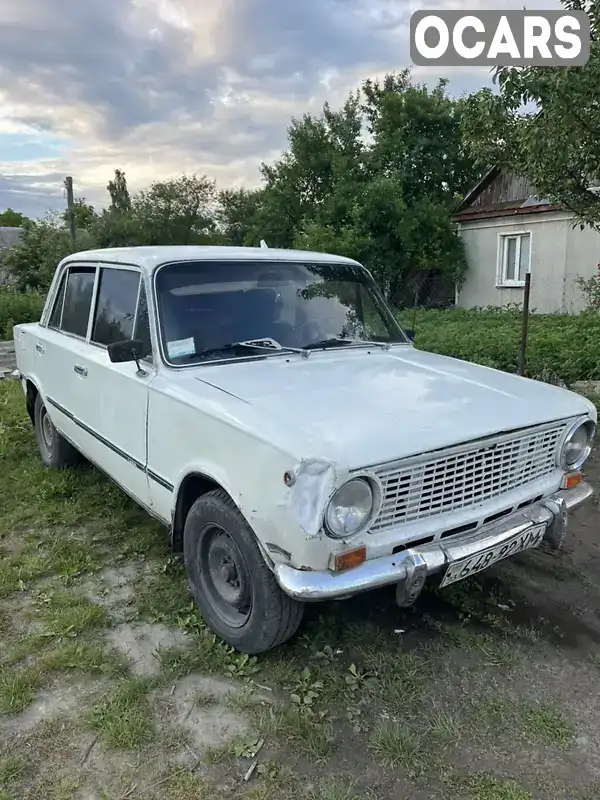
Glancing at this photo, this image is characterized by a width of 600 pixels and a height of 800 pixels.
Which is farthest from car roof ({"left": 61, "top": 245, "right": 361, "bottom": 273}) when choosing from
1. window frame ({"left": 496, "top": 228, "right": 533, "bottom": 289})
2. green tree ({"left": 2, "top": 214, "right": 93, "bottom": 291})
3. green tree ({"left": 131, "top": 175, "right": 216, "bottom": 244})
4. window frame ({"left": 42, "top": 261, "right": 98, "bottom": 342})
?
green tree ({"left": 131, "top": 175, "right": 216, "bottom": 244})

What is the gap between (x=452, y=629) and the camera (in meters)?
3.05

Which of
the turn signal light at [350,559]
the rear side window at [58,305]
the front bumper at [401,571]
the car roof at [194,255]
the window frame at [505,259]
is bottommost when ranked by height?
the front bumper at [401,571]

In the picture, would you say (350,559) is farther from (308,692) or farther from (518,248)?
(518,248)

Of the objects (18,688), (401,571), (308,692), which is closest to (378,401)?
(401,571)

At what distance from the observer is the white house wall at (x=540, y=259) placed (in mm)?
14914

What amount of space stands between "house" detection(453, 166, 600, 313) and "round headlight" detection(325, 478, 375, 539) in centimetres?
1403

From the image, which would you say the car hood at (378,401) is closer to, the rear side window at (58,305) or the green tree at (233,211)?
the rear side window at (58,305)

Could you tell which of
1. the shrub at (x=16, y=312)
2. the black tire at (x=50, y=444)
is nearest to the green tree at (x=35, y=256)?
the shrub at (x=16, y=312)

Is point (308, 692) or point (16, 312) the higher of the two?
point (16, 312)

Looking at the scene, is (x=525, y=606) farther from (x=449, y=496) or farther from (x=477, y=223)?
(x=477, y=223)

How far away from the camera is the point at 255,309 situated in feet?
11.9

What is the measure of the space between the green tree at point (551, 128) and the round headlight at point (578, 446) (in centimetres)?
298

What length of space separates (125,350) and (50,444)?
2.50 meters

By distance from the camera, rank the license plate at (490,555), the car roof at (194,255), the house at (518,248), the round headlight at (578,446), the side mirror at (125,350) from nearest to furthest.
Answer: the license plate at (490,555) < the round headlight at (578,446) < the side mirror at (125,350) < the car roof at (194,255) < the house at (518,248)
